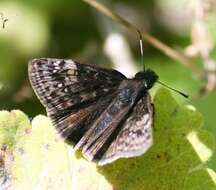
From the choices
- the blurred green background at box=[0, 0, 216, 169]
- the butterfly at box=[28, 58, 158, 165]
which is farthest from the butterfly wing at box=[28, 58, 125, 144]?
the blurred green background at box=[0, 0, 216, 169]

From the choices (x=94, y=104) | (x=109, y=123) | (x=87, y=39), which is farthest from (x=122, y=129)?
(x=87, y=39)

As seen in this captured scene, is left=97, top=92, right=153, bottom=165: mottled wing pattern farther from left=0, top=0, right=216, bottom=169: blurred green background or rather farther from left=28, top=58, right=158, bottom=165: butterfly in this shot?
left=0, top=0, right=216, bottom=169: blurred green background

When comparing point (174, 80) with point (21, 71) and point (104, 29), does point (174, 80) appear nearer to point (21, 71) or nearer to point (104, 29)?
point (104, 29)

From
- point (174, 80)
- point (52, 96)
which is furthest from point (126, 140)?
point (174, 80)

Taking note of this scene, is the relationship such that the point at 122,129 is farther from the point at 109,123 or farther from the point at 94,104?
the point at 94,104

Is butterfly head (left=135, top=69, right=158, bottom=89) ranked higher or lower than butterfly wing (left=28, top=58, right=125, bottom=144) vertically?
higher

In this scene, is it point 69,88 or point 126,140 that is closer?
point 126,140

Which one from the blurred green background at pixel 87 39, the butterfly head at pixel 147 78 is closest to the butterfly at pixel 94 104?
the butterfly head at pixel 147 78
